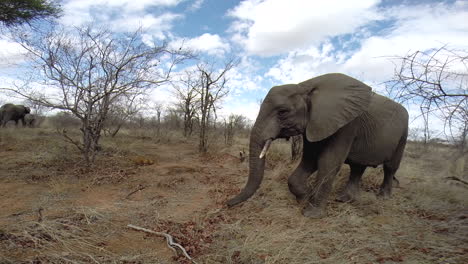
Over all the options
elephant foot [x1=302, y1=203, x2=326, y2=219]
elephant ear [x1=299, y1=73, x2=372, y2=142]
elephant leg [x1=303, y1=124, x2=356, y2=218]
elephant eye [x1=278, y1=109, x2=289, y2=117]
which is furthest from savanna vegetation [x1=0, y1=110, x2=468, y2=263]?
elephant eye [x1=278, y1=109, x2=289, y2=117]

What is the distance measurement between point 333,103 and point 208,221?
97.2 inches

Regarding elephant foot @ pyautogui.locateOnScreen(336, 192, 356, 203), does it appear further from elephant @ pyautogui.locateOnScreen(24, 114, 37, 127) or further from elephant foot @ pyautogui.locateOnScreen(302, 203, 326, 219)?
elephant @ pyautogui.locateOnScreen(24, 114, 37, 127)

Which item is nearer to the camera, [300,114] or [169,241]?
[169,241]

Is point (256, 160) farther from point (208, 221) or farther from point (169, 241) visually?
point (169, 241)

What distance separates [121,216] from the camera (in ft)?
13.3

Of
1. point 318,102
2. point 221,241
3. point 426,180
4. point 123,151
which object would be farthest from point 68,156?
point 426,180

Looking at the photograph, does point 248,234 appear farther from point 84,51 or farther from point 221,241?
point 84,51

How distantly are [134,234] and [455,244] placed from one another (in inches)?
150

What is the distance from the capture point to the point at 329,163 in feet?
13.0

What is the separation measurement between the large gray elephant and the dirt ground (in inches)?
18.2

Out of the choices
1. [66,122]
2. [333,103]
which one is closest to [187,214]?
[333,103]

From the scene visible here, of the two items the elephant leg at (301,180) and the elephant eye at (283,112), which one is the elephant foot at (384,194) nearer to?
the elephant leg at (301,180)

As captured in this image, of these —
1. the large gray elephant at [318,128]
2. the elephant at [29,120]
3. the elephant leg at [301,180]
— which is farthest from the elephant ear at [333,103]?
the elephant at [29,120]

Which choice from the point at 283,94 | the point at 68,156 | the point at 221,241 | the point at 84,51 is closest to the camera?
the point at 221,241
